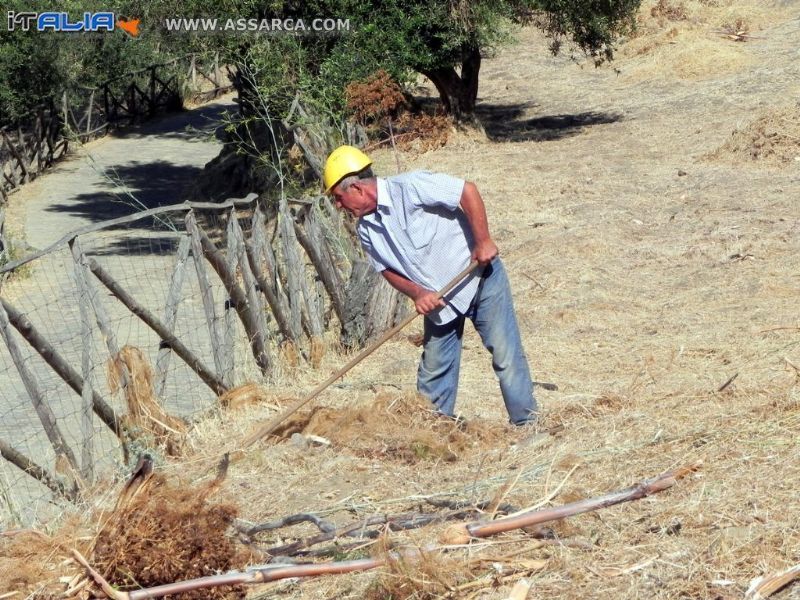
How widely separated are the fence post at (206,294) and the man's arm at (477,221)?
2.21 metres

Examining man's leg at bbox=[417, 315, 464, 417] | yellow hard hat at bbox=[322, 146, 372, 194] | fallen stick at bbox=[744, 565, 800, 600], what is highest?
yellow hard hat at bbox=[322, 146, 372, 194]

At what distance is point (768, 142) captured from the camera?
13.9 meters

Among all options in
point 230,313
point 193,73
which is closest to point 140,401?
point 230,313

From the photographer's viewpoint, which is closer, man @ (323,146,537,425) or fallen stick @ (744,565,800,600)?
fallen stick @ (744,565,800,600)

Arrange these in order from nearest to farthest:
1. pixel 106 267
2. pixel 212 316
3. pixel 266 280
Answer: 1. pixel 212 316
2. pixel 266 280
3. pixel 106 267

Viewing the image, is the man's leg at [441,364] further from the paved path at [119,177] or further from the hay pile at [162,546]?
the paved path at [119,177]

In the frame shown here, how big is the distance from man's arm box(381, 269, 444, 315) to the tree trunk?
42.6 ft

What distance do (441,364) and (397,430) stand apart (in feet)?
1.56

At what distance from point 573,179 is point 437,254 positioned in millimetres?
9035

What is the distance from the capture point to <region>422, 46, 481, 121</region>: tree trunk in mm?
18672

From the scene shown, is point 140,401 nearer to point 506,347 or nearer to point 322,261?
point 506,347

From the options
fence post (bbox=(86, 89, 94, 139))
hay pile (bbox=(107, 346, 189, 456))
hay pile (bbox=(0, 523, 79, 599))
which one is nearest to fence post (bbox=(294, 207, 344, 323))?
hay pile (bbox=(107, 346, 189, 456))

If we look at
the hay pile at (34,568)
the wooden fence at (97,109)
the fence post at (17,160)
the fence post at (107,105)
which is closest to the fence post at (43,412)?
the hay pile at (34,568)

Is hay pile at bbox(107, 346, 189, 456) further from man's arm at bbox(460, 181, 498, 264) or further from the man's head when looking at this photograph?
man's arm at bbox(460, 181, 498, 264)
